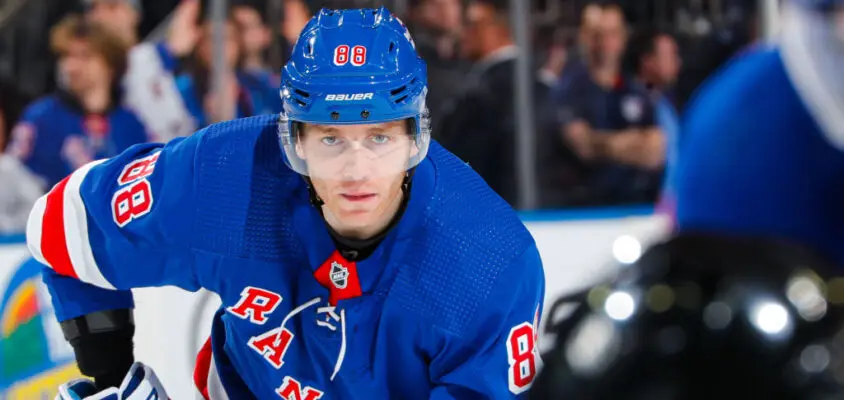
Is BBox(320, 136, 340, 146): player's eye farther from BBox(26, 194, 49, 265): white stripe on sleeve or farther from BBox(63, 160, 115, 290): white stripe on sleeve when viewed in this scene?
BBox(26, 194, 49, 265): white stripe on sleeve

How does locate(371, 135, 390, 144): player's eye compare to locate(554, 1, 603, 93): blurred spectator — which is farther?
locate(554, 1, 603, 93): blurred spectator

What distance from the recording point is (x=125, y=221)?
1857 mm

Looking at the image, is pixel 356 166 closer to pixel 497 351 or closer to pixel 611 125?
pixel 497 351

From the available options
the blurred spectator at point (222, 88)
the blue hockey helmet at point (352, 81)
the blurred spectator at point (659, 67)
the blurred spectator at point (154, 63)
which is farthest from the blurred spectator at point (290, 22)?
the blue hockey helmet at point (352, 81)

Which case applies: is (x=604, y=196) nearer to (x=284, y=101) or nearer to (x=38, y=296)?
(x=38, y=296)

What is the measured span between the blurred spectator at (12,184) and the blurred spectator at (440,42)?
55.1 inches

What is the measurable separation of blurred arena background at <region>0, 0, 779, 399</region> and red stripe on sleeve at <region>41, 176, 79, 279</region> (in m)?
0.99

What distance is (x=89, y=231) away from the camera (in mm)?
1906

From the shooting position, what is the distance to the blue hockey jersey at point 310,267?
168 centimetres

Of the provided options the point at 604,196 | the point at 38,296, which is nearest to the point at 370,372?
the point at 38,296

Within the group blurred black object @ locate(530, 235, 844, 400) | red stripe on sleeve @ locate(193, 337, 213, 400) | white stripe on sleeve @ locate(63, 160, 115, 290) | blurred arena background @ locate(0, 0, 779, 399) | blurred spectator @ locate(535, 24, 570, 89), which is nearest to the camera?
blurred black object @ locate(530, 235, 844, 400)

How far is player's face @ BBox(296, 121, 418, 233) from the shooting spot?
5.33 ft

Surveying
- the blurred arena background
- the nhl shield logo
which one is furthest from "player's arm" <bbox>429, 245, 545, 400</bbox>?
the blurred arena background

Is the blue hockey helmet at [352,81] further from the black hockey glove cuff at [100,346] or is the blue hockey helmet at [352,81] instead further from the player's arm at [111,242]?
the black hockey glove cuff at [100,346]
